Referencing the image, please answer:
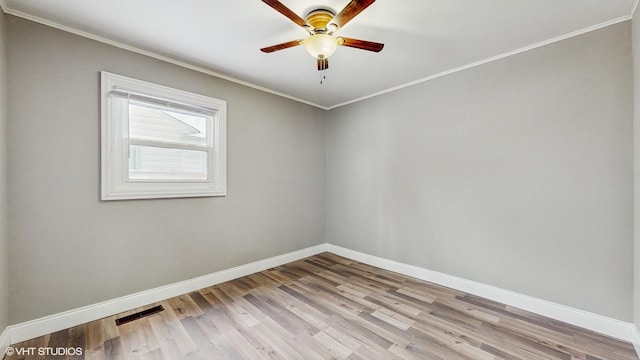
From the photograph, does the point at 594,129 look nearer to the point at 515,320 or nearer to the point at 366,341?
the point at 515,320

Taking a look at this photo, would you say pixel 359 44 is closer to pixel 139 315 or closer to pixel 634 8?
pixel 634 8

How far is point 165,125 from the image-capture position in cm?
261

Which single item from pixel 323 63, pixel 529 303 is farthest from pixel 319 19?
pixel 529 303

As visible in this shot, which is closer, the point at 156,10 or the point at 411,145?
the point at 156,10

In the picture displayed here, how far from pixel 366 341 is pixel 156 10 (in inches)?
115

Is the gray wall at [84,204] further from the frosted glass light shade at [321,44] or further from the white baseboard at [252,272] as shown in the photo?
the frosted glass light shade at [321,44]

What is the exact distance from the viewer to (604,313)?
2012 mm

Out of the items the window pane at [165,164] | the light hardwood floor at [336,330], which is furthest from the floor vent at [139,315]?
the window pane at [165,164]

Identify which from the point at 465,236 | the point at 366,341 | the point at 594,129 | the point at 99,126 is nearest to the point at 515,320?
the point at 465,236

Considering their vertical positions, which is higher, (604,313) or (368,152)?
(368,152)

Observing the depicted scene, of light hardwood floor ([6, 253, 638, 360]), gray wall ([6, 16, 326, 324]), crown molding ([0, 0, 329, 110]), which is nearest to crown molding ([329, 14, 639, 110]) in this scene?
crown molding ([0, 0, 329, 110])

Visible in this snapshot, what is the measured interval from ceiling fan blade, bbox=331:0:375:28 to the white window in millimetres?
1828

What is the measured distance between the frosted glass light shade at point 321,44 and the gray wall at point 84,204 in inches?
61.7

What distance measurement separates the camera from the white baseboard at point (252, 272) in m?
1.91
